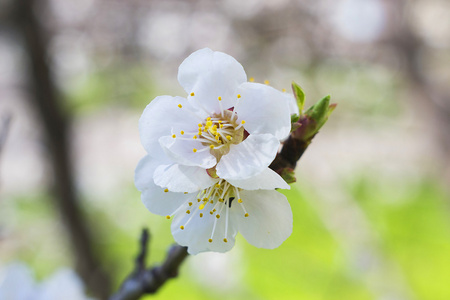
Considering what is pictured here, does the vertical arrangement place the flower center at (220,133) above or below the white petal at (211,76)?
below

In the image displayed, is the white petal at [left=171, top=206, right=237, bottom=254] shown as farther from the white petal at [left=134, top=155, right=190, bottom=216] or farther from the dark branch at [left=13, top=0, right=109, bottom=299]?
the dark branch at [left=13, top=0, right=109, bottom=299]

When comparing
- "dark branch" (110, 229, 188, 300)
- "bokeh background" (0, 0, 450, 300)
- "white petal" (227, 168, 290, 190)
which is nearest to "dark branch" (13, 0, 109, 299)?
"bokeh background" (0, 0, 450, 300)

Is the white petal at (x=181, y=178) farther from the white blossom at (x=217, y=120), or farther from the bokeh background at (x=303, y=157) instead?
the bokeh background at (x=303, y=157)

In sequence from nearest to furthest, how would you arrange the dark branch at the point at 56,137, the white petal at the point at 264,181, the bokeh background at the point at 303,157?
the white petal at the point at 264,181 → the dark branch at the point at 56,137 → the bokeh background at the point at 303,157

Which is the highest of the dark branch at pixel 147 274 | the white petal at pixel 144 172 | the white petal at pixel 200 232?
the white petal at pixel 144 172

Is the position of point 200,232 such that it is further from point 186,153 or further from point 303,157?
point 303,157

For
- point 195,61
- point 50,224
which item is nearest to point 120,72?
point 50,224

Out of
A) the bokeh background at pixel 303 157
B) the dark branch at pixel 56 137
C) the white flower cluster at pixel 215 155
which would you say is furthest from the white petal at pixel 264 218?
the bokeh background at pixel 303 157
